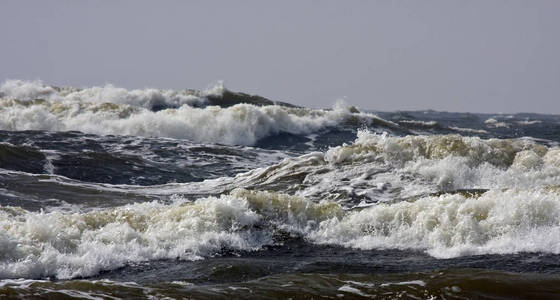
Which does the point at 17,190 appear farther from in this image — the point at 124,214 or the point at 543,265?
the point at 543,265

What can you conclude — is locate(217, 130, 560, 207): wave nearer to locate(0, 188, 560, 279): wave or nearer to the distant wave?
locate(0, 188, 560, 279): wave

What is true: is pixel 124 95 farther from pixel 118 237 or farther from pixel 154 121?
pixel 118 237

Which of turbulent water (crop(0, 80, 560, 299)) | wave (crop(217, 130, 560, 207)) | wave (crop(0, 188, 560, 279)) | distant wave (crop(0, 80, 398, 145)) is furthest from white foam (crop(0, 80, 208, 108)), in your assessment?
wave (crop(0, 188, 560, 279))

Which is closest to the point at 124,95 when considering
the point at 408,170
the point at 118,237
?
the point at 408,170

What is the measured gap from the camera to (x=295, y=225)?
12234 millimetres

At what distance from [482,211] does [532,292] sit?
3.34 meters

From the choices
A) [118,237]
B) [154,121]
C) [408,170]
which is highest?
[154,121]

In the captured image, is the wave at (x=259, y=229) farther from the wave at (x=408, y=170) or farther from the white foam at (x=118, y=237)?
the wave at (x=408, y=170)

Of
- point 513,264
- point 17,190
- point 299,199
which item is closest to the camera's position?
point 513,264

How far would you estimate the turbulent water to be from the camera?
28.6 feet

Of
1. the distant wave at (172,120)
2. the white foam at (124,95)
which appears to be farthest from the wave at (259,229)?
the white foam at (124,95)

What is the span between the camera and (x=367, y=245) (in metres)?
11.2

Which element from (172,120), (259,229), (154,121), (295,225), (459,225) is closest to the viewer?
(459,225)

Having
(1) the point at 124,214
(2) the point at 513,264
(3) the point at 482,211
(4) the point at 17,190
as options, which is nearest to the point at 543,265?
(2) the point at 513,264
